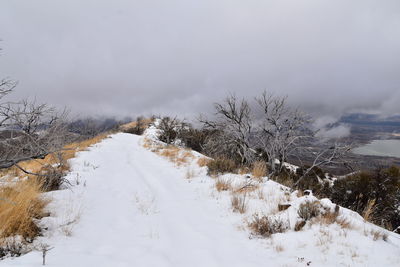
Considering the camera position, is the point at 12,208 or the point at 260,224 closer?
the point at 12,208

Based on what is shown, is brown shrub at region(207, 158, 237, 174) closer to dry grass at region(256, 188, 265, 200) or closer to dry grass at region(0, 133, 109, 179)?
dry grass at region(256, 188, 265, 200)

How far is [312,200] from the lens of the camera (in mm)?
4258

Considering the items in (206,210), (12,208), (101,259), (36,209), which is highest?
(12,208)

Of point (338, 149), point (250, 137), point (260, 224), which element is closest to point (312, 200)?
point (260, 224)

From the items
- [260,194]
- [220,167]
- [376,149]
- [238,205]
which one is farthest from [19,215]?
[376,149]

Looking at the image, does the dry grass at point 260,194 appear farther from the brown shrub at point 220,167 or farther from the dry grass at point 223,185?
the brown shrub at point 220,167

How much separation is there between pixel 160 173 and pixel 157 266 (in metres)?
6.23

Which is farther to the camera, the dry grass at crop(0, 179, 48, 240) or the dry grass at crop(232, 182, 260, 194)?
the dry grass at crop(232, 182, 260, 194)

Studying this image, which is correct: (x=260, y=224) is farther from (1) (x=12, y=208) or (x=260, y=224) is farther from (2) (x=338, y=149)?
(2) (x=338, y=149)

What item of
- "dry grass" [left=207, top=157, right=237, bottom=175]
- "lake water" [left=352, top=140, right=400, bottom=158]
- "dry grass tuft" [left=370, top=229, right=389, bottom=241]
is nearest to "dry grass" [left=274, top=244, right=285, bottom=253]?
"dry grass tuft" [left=370, top=229, right=389, bottom=241]

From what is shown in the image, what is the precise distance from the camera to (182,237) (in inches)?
140

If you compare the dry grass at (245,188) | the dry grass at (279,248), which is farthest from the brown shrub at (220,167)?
the dry grass at (279,248)

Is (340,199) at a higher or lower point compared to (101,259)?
lower

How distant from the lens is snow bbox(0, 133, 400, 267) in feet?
9.14
